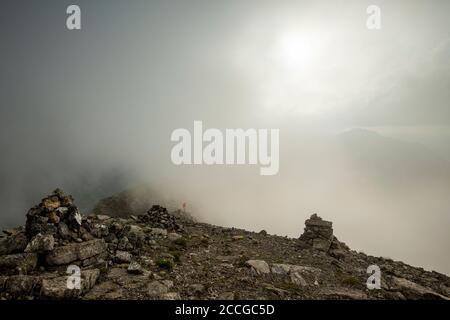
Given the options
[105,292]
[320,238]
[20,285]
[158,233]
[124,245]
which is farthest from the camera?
[320,238]

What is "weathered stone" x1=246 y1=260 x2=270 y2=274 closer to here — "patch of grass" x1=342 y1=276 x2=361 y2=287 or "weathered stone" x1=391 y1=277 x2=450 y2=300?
"patch of grass" x1=342 y1=276 x2=361 y2=287

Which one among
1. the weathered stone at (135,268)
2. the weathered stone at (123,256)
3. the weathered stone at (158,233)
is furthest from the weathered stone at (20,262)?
the weathered stone at (158,233)

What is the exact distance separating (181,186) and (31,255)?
7201 inches

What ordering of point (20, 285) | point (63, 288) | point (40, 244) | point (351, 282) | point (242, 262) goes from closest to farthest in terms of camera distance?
point (20, 285) → point (63, 288) → point (40, 244) → point (351, 282) → point (242, 262)

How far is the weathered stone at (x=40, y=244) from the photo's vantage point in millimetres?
14203

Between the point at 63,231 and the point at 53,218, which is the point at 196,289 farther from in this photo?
the point at 53,218

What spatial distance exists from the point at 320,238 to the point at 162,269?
55.0 ft

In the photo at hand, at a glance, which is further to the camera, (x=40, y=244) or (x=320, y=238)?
(x=320, y=238)

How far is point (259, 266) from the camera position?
56.5 feet

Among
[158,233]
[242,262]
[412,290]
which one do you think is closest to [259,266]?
[242,262]

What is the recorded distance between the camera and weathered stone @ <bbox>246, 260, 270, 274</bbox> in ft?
54.7

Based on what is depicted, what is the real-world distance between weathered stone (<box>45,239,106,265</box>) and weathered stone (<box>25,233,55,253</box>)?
1.34 feet

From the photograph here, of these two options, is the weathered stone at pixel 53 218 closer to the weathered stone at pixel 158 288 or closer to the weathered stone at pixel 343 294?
the weathered stone at pixel 158 288
